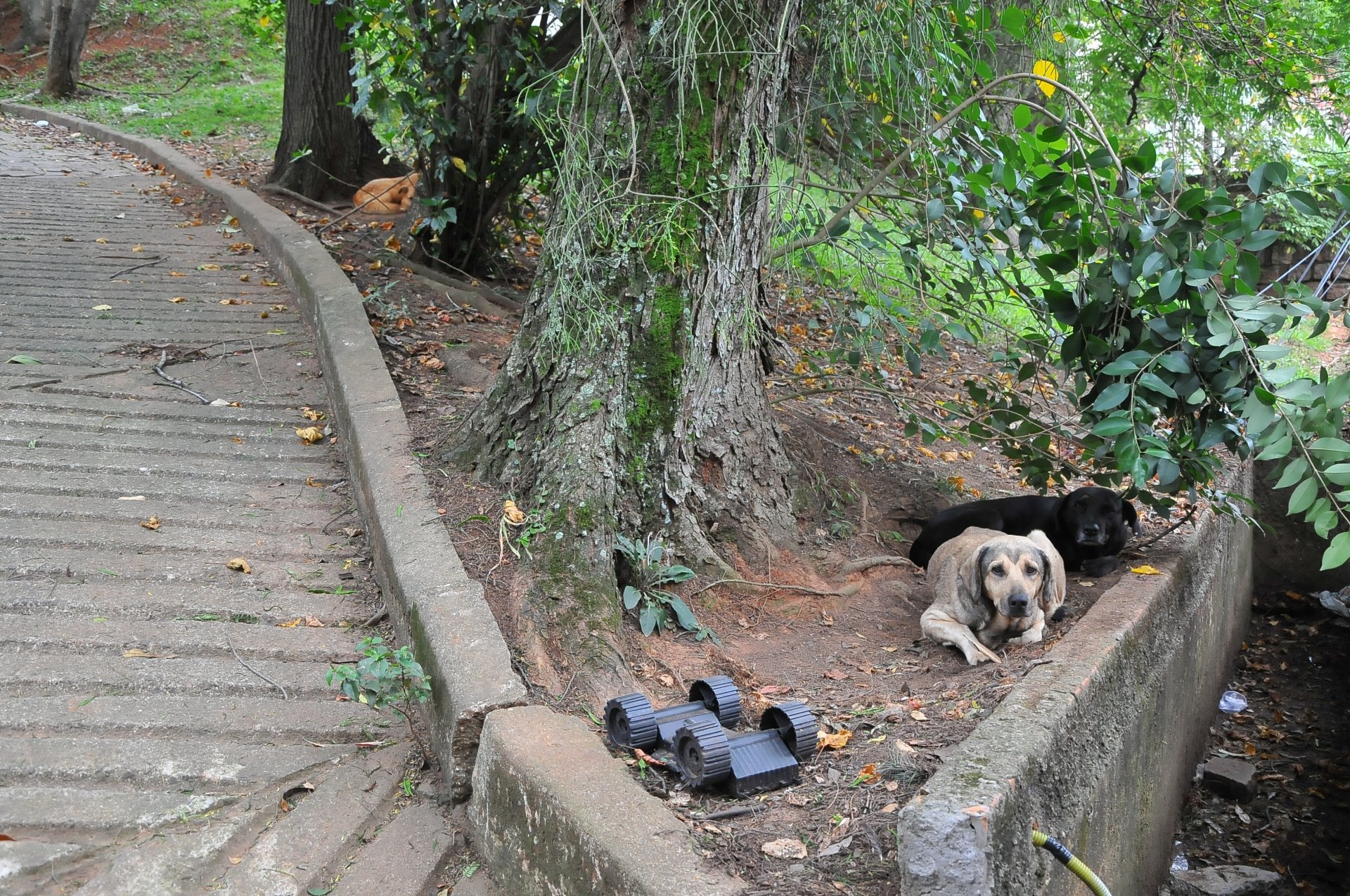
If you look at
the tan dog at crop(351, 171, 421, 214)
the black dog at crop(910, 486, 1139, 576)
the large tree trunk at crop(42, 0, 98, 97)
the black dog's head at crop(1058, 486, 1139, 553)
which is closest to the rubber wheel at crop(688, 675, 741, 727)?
the black dog at crop(910, 486, 1139, 576)

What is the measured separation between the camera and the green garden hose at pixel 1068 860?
3.07 m

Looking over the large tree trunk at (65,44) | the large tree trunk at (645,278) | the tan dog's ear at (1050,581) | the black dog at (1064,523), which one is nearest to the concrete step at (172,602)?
the large tree trunk at (645,278)

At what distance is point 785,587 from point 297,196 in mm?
9092

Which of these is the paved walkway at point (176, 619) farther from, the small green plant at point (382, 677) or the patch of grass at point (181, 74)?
the patch of grass at point (181, 74)

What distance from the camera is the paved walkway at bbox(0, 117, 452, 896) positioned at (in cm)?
328

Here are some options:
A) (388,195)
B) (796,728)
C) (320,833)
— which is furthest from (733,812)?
(388,195)

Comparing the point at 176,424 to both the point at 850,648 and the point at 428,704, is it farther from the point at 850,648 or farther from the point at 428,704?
the point at 850,648

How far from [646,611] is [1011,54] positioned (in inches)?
279

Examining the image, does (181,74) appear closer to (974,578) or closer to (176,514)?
(176,514)

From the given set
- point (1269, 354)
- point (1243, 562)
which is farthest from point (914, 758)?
point (1243, 562)

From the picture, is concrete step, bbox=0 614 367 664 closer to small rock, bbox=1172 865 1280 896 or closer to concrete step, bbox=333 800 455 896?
concrete step, bbox=333 800 455 896

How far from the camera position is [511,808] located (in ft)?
10.6

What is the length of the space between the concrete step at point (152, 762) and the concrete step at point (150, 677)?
0.93 ft

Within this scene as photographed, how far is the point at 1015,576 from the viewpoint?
4.79m
